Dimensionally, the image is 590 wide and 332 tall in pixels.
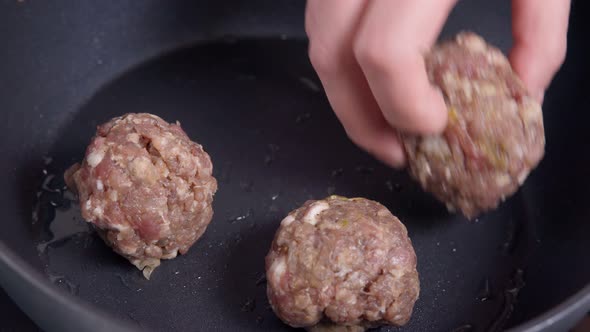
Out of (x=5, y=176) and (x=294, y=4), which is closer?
(x=5, y=176)

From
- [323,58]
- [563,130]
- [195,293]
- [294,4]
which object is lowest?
[195,293]

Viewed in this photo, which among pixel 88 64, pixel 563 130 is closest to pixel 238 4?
pixel 88 64

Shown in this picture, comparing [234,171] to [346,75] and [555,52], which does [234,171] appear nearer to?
[346,75]

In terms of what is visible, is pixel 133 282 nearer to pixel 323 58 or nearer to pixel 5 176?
pixel 5 176

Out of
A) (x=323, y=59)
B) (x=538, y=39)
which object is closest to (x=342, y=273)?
(x=323, y=59)

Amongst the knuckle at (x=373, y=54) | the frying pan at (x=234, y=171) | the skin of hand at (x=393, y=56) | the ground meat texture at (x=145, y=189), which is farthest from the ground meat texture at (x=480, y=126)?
the ground meat texture at (x=145, y=189)

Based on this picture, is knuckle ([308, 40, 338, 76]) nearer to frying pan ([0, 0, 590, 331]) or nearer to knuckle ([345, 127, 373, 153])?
knuckle ([345, 127, 373, 153])

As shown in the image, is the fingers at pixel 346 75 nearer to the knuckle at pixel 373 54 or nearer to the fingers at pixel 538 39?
the knuckle at pixel 373 54
